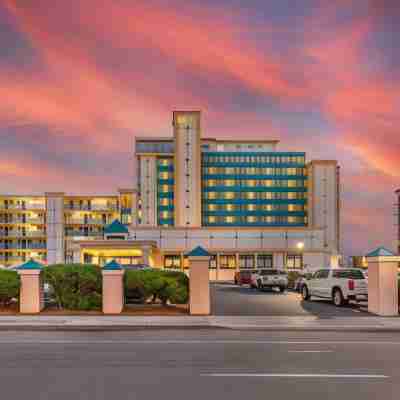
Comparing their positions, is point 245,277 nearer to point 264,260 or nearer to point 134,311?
point 264,260

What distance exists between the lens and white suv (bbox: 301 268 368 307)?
22969mm

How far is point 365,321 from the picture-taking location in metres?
18.0

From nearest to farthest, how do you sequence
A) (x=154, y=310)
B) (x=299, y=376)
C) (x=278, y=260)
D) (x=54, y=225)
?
1. (x=299, y=376)
2. (x=154, y=310)
3. (x=278, y=260)
4. (x=54, y=225)

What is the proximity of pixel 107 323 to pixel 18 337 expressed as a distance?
3.28m

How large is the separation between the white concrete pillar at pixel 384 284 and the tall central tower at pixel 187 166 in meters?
89.1

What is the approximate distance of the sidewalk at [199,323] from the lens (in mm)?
16344

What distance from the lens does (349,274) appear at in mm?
23906

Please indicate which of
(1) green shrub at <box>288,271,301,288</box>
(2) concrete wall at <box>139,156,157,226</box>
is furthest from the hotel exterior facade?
(1) green shrub at <box>288,271,301,288</box>

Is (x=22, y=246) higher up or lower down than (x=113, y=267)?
lower down

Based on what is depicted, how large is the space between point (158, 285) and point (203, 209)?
10277 centimetres

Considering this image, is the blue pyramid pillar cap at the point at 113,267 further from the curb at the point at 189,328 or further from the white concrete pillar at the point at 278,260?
the white concrete pillar at the point at 278,260

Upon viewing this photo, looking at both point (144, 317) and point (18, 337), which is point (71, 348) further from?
point (144, 317)

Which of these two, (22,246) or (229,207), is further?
(229,207)

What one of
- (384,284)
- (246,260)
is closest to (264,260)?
(246,260)
